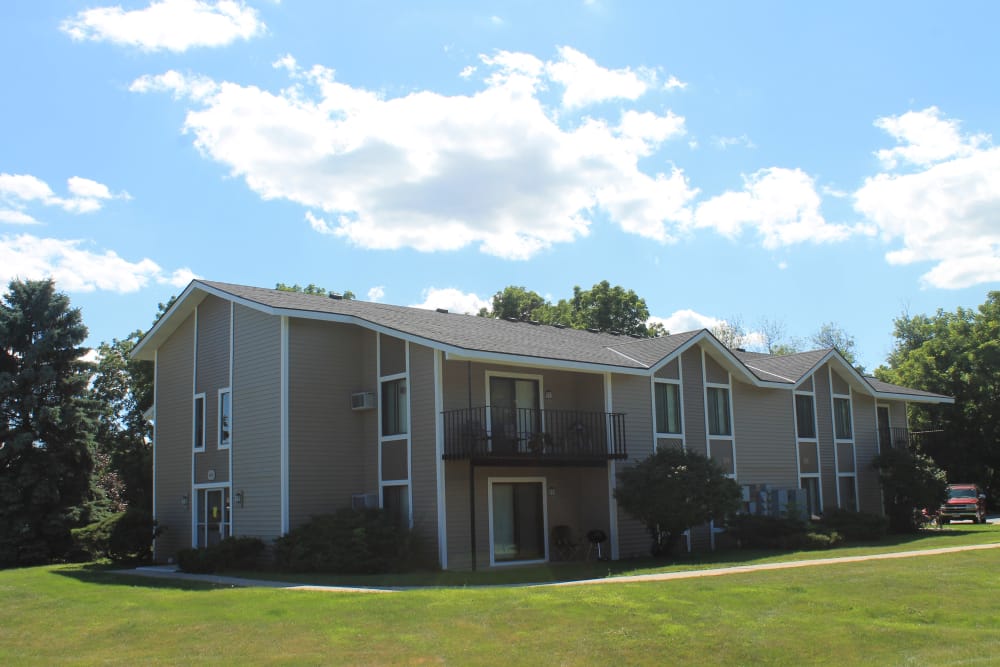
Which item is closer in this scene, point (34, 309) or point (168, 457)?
point (168, 457)

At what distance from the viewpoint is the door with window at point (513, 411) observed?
21016 mm

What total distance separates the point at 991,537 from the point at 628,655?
17547 mm

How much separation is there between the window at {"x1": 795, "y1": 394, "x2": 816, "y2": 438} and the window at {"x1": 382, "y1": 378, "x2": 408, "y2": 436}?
1381 cm

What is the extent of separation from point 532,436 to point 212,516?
8.88 m

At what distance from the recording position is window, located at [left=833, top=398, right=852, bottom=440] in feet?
100

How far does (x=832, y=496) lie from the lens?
29.6 meters

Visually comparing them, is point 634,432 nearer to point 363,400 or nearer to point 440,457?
point 440,457

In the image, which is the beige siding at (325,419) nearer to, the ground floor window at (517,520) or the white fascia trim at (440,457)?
the white fascia trim at (440,457)

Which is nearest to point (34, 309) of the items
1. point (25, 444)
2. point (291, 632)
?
point (25, 444)

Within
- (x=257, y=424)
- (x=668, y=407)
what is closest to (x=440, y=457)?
(x=257, y=424)

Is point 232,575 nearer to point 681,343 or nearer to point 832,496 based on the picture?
point 681,343

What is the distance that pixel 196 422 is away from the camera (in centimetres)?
2453

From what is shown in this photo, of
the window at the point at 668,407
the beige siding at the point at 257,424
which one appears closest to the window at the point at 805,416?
the window at the point at 668,407

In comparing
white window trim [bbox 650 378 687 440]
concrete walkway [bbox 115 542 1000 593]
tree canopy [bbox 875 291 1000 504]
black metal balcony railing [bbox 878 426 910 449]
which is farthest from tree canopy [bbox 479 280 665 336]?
concrete walkway [bbox 115 542 1000 593]
